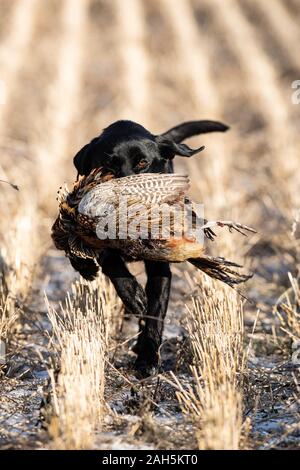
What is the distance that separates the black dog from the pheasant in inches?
15.8

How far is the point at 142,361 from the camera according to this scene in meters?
4.07

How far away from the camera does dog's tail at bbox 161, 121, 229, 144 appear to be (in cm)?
558

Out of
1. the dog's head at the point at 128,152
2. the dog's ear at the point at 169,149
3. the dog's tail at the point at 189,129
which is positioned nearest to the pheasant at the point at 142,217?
the dog's head at the point at 128,152

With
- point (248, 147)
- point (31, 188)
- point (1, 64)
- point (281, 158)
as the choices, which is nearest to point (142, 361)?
point (31, 188)

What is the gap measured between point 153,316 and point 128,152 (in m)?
0.92

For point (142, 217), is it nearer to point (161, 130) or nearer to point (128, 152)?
point (128, 152)

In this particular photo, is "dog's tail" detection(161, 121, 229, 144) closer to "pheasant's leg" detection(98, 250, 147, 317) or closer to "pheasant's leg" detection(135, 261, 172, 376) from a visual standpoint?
"pheasant's leg" detection(135, 261, 172, 376)

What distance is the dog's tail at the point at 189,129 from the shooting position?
5.58m

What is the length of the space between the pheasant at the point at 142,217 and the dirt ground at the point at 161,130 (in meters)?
0.56

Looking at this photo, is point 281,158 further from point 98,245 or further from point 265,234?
point 98,245

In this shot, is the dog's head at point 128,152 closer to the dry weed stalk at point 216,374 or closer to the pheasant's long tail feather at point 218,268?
the dry weed stalk at point 216,374
